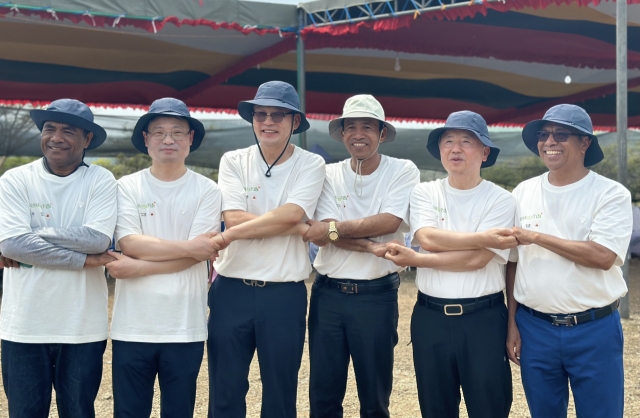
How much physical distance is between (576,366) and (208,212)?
5.79ft

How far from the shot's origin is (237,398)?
314cm

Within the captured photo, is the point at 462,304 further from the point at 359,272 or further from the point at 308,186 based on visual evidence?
the point at 308,186

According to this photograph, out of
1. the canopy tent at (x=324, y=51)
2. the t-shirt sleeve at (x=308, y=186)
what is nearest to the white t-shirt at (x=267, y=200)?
the t-shirt sleeve at (x=308, y=186)

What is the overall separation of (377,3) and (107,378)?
12.5 ft

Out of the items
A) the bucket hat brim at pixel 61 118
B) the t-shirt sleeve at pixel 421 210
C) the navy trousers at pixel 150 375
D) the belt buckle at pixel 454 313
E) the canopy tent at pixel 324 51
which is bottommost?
the navy trousers at pixel 150 375

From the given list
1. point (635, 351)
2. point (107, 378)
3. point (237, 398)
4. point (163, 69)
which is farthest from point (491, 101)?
point (237, 398)

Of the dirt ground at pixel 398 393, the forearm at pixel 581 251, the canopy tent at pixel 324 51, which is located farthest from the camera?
the canopy tent at pixel 324 51

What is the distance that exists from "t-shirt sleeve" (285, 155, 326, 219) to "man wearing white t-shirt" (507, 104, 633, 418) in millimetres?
971

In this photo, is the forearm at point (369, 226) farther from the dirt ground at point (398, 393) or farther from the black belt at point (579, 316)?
the dirt ground at point (398, 393)

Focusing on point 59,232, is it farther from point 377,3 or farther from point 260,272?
point 377,3

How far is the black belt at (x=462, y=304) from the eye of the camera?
2953mm

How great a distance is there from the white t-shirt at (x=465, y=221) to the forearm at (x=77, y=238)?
1.45 meters

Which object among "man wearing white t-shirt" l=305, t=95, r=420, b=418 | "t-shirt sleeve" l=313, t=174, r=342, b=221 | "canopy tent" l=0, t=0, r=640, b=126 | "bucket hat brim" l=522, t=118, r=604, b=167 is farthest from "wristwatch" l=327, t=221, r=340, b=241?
"canopy tent" l=0, t=0, r=640, b=126

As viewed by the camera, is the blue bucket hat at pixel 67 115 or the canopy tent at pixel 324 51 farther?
the canopy tent at pixel 324 51
